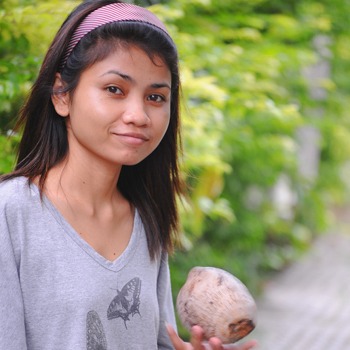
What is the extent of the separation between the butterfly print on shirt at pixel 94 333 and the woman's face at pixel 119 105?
430 millimetres

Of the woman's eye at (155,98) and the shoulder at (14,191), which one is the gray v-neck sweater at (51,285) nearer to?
the shoulder at (14,191)

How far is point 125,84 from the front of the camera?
2.10m

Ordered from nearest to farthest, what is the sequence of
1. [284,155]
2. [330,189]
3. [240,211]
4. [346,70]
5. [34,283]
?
[34,283] < [284,155] < [240,211] < [346,70] < [330,189]

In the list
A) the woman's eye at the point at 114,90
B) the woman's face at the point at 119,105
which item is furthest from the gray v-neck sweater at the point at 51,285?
the woman's eye at the point at 114,90

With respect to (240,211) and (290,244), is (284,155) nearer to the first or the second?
(240,211)

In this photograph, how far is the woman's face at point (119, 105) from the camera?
2.09 m

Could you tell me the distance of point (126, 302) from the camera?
2117 mm

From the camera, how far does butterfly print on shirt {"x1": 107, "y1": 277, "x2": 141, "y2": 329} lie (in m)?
2.08

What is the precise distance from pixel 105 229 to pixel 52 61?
0.49 m

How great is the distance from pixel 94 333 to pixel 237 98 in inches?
126

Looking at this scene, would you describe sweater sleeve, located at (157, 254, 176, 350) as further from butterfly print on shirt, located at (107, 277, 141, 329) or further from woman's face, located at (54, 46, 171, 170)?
woman's face, located at (54, 46, 171, 170)

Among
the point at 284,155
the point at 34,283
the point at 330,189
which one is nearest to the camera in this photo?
the point at 34,283

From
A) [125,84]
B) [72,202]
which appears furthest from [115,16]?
[72,202]

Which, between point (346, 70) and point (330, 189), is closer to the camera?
point (346, 70)
